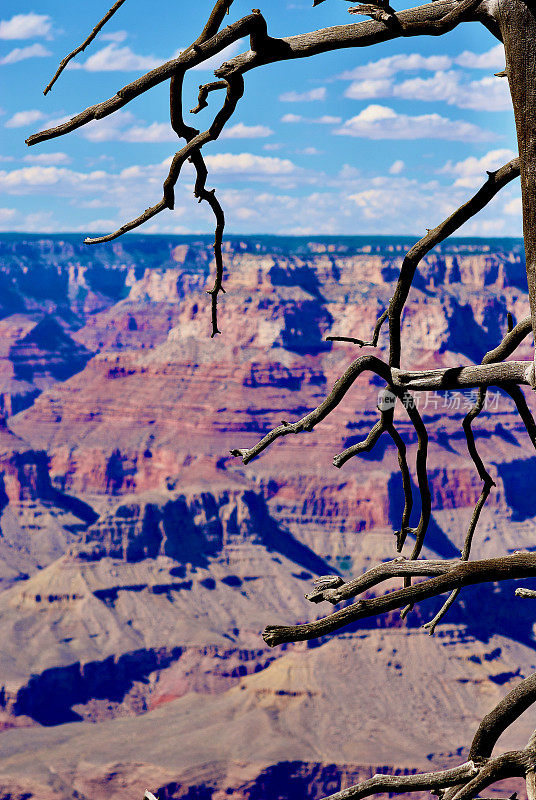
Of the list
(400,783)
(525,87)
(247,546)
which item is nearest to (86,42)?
(525,87)

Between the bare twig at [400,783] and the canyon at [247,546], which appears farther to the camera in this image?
the canyon at [247,546]

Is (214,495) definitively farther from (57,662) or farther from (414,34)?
(414,34)

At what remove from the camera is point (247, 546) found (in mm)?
99375

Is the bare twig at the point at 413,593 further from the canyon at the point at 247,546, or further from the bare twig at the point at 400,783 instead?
the canyon at the point at 247,546

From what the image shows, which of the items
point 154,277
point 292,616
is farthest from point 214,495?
point 154,277

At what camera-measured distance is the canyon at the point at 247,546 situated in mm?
66875

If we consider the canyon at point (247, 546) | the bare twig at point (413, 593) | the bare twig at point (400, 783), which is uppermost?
the bare twig at point (413, 593)

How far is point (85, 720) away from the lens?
7975 centimetres

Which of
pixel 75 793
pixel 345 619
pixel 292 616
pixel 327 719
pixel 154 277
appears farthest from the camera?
pixel 154 277

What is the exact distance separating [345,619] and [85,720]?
80.7 meters

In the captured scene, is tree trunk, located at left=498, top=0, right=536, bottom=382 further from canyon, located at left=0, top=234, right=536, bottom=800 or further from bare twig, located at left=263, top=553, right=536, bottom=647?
canyon, located at left=0, top=234, right=536, bottom=800

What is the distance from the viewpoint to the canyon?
66875 mm

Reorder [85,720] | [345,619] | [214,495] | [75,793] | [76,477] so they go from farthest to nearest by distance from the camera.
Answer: [76,477] < [214,495] < [85,720] < [75,793] < [345,619]

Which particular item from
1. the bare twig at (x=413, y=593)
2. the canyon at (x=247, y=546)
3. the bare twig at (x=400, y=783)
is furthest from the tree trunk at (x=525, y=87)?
the canyon at (x=247, y=546)
